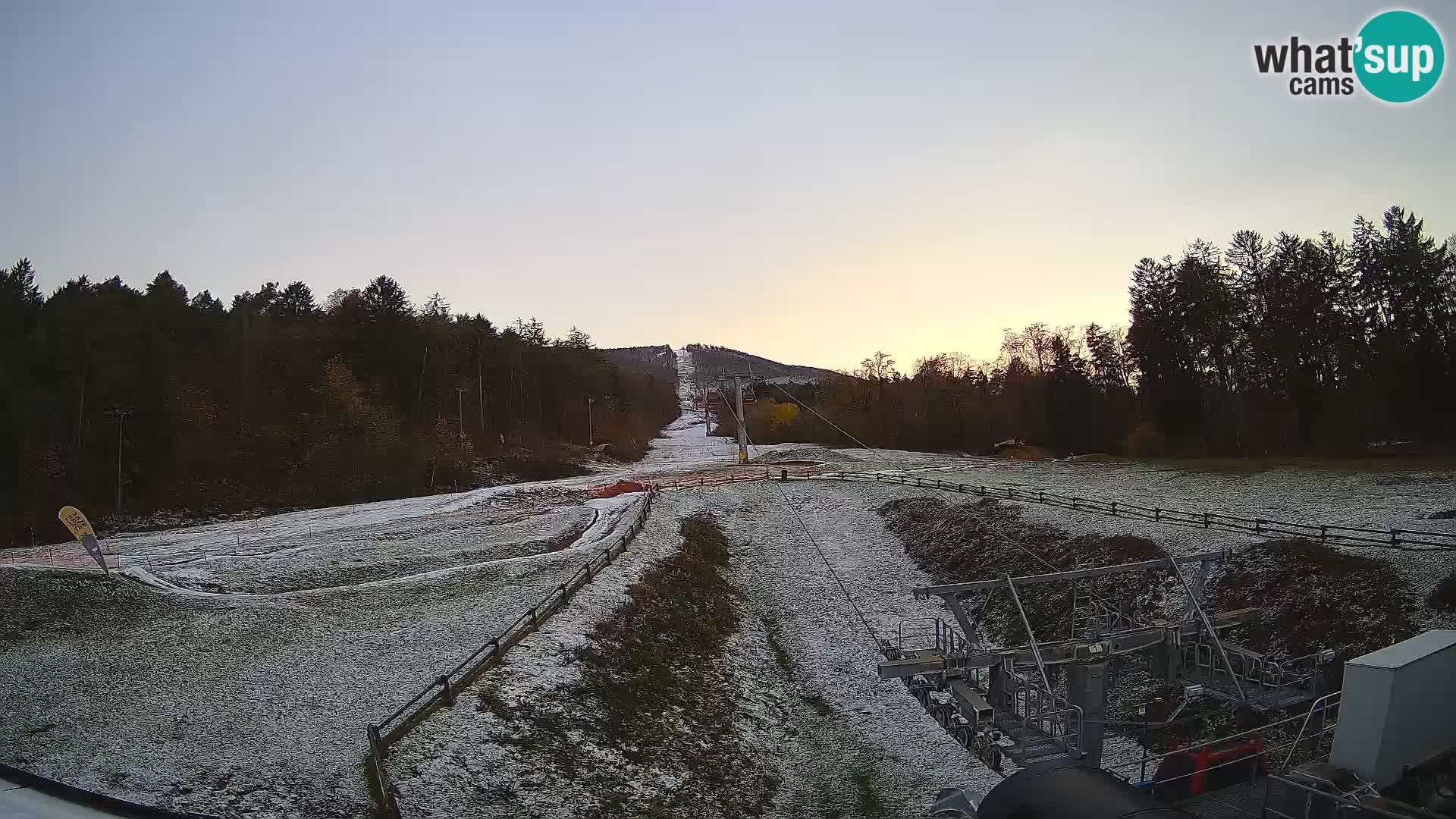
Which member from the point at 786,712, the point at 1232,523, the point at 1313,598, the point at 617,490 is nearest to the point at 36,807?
the point at 786,712

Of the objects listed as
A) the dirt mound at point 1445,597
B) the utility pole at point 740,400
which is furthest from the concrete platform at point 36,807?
the utility pole at point 740,400

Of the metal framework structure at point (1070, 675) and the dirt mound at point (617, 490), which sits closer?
the metal framework structure at point (1070, 675)

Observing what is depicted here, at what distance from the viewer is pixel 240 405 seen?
7262cm

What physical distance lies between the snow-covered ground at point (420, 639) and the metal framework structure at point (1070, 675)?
12.6 ft

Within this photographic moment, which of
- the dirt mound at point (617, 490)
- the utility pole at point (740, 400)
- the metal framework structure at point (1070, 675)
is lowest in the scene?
the metal framework structure at point (1070, 675)

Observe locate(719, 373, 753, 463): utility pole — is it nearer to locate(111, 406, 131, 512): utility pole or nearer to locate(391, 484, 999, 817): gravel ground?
locate(391, 484, 999, 817): gravel ground

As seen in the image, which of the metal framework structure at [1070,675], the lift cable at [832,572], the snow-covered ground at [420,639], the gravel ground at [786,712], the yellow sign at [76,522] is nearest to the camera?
the metal framework structure at [1070,675]

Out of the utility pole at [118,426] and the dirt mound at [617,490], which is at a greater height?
the utility pole at [118,426]

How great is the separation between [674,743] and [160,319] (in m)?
77.2

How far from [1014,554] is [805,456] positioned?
54.2 meters

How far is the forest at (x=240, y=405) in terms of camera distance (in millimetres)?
58031

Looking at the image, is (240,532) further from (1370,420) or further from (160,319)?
(1370,420)

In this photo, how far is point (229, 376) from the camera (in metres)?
74.4

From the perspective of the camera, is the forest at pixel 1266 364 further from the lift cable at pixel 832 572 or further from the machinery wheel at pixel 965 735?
the machinery wheel at pixel 965 735
